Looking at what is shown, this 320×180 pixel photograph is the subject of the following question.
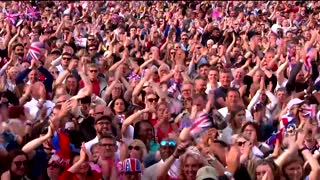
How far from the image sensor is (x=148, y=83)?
28.8 ft

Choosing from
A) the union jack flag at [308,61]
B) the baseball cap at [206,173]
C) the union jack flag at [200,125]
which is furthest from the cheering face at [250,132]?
the union jack flag at [308,61]

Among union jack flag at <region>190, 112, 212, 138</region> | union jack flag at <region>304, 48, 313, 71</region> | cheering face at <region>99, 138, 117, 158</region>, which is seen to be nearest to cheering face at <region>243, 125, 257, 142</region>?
union jack flag at <region>190, 112, 212, 138</region>

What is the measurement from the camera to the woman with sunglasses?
577 centimetres

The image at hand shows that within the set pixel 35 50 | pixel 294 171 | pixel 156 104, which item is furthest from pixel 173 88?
pixel 294 171

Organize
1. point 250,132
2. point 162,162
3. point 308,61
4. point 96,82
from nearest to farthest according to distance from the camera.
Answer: point 162,162
point 250,132
point 96,82
point 308,61

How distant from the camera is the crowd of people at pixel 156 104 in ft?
19.8

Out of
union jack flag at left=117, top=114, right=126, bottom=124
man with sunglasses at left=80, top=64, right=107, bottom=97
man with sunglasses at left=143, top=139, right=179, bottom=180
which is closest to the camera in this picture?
man with sunglasses at left=143, top=139, right=179, bottom=180

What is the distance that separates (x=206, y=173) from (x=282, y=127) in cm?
239

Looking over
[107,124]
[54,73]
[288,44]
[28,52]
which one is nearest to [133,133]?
[107,124]

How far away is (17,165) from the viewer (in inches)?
229

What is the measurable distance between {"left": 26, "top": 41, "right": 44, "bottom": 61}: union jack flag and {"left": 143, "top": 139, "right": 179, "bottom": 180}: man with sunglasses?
439cm

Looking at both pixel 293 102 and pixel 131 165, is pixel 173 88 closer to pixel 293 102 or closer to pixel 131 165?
pixel 293 102

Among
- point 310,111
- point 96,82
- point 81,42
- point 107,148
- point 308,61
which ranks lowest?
point 81,42

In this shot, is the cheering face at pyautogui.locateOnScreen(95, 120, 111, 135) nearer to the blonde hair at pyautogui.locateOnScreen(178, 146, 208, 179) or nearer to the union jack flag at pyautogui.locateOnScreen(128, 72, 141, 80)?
the blonde hair at pyautogui.locateOnScreen(178, 146, 208, 179)
